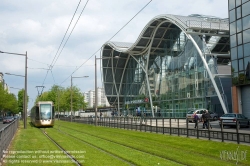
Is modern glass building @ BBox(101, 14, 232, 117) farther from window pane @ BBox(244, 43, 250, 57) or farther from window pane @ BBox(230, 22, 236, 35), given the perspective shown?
window pane @ BBox(244, 43, 250, 57)

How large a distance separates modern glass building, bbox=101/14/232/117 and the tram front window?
9556mm

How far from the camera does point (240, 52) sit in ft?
106

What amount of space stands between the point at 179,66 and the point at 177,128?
105 ft

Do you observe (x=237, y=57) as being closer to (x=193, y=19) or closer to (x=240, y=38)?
(x=240, y=38)

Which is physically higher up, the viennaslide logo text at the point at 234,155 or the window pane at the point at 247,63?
the window pane at the point at 247,63

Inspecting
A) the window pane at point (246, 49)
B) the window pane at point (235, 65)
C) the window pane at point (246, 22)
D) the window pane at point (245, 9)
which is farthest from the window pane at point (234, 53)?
the window pane at point (245, 9)

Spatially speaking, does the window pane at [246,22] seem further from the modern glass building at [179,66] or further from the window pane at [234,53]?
the modern glass building at [179,66]

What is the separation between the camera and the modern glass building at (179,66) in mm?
43312

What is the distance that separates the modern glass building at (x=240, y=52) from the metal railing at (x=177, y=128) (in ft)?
29.7

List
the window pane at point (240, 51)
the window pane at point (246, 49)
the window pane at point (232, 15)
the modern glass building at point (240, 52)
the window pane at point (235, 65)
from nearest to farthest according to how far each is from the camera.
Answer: the window pane at point (246, 49) → the modern glass building at point (240, 52) → the window pane at point (240, 51) → the window pane at point (235, 65) → the window pane at point (232, 15)

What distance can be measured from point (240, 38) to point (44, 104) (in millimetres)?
23135

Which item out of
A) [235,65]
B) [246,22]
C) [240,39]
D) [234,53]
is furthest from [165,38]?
[246,22]

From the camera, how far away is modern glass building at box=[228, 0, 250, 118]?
31.6m

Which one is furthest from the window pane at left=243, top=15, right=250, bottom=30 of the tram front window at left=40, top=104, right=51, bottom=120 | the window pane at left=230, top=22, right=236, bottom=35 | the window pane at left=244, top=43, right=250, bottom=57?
the tram front window at left=40, top=104, right=51, bottom=120
